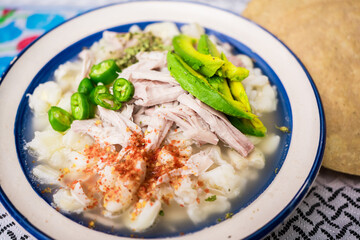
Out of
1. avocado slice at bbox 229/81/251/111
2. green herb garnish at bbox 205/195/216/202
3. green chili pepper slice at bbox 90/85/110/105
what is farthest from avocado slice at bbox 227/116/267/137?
green chili pepper slice at bbox 90/85/110/105

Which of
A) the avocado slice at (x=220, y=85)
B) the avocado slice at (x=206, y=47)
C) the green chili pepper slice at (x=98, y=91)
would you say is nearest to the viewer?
the avocado slice at (x=220, y=85)

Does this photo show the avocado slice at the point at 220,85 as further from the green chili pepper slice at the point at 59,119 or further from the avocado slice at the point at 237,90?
the green chili pepper slice at the point at 59,119

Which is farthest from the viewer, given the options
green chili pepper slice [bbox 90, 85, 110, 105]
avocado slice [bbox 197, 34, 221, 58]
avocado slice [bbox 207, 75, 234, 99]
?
avocado slice [bbox 197, 34, 221, 58]

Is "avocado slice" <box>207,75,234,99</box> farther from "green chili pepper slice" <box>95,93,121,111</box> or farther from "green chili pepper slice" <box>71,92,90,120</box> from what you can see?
"green chili pepper slice" <box>71,92,90,120</box>

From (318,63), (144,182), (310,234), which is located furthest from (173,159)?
(318,63)

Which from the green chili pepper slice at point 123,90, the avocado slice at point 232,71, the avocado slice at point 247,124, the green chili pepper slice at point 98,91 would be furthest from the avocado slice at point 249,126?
the green chili pepper slice at point 98,91

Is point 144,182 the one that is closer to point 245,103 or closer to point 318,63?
point 245,103
